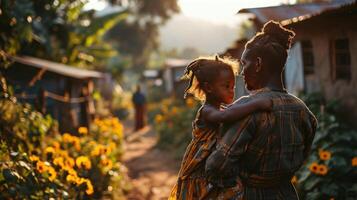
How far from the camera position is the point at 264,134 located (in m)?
2.28

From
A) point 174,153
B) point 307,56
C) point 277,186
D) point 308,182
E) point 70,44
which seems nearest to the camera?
point 277,186

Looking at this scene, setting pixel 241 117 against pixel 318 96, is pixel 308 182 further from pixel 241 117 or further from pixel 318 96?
pixel 241 117

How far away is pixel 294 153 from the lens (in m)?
2.40

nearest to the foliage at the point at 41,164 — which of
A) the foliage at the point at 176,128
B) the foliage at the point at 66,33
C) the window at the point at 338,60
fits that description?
the window at the point at 338,60

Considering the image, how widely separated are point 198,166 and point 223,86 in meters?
0.51

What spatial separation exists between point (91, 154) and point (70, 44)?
8705mm

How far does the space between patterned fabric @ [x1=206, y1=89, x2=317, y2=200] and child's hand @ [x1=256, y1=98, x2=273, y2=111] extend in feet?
0.08

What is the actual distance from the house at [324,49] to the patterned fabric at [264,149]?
5.58m

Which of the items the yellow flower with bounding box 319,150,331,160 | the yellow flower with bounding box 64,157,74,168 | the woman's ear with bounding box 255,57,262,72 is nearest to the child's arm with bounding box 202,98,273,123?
the woman's ear with bounding box 255,57,262,72

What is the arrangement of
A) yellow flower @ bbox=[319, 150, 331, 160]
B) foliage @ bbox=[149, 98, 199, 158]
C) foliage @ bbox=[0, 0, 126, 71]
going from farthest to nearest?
foliage @ bbox=[149, 98, 199, 158], foliage @ bbox=[0, 0, 126, 71], yellow flower @ bbox=[319, 150, 331, 160]

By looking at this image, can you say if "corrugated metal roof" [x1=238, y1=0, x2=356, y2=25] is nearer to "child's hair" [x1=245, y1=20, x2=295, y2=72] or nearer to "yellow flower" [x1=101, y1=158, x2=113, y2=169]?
"yellow flower" [x1=101, y1=158, x2=113, y2=169]

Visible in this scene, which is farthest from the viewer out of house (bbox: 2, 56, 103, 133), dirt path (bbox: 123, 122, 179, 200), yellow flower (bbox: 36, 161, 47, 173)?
house (bbox: 2, 56, 103, 133)

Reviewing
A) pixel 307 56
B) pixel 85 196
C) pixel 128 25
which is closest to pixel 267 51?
pixel 85 196

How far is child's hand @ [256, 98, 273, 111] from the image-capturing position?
2.25m
